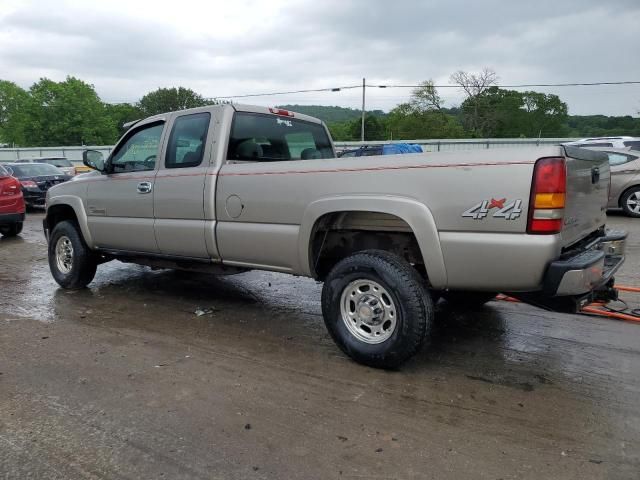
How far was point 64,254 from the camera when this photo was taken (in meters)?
6.16

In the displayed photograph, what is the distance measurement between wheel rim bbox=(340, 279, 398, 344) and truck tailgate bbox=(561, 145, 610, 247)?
1.21 metres

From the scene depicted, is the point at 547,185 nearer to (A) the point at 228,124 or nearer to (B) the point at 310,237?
(B) the point at 310,237

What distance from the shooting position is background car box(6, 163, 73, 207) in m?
15.3

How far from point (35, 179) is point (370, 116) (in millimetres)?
67941

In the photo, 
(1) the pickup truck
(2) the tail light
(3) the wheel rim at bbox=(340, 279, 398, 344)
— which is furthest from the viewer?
(3) the wheel rim at bbox=(340, 279, 398, 344)

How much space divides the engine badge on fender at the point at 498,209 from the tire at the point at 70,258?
15.2 feet

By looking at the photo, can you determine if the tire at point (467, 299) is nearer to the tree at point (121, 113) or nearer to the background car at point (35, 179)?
the background car at point (35, 179)

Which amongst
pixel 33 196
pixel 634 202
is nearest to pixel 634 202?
pixel 634 202

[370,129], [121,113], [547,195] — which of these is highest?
[121,113]

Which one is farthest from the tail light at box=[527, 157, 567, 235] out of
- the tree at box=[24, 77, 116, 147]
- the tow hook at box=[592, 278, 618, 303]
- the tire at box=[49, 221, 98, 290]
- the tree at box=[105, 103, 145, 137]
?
the tree at box=[105, 103, 145, 137]

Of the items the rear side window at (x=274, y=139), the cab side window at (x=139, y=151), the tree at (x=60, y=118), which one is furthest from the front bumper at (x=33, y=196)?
the tree at (x=60, y=118)

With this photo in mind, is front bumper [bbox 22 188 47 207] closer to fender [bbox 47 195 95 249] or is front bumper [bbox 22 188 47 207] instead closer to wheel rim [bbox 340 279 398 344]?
fender [bbox 47 195 95 249]

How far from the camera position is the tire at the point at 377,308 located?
132 inches

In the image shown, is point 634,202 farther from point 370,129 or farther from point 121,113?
point 121,113
